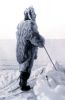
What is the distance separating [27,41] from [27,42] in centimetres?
1

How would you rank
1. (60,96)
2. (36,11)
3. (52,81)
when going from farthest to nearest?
(36,11) < (52,81) < (60,96)

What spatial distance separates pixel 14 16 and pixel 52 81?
80cm

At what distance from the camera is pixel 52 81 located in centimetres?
227

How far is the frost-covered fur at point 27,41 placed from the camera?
230cm

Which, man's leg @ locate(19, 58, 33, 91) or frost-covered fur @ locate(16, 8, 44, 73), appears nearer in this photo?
frost-covered fur @ locate(16, 8, 44, 73)

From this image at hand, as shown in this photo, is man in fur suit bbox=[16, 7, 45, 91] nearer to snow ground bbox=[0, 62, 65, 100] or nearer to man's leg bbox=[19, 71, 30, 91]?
man's leg bbox=[19, 71, 30, 91]

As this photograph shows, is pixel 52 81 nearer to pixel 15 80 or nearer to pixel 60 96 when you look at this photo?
pixel 60 96

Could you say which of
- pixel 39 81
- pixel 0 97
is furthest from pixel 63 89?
pixel 0 97

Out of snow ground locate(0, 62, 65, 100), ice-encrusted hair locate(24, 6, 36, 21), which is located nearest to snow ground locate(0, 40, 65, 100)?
snow ground locate(0, 62, 65, 100)

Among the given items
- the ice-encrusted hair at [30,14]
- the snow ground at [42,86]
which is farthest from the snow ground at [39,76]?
the ice-encrusted hair at [30,14]

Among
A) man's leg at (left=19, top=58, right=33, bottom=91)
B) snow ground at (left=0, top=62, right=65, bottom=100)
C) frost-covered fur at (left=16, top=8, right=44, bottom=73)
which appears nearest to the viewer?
snow ground at (left=0, top=62, right=65, bottom=100)

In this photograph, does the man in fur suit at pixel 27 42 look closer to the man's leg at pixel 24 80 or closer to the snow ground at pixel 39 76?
the man's leg at pixel 24 80

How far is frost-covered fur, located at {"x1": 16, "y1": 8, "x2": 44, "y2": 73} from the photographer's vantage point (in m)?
2.30

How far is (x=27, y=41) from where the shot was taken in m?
2.37
